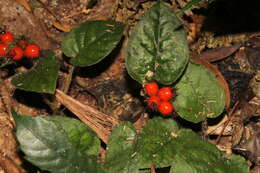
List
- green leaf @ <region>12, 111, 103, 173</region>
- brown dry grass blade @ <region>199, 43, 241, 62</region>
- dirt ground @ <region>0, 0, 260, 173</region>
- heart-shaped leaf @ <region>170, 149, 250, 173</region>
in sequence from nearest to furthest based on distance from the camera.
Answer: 1. green leaf @ <region>12, 111, 103, 173</region>
2. heart-shaped leaf @ <region>170, 149, 250, 173</region>
3. dirt ground @ <region>0, 0, 260, 173</region>
4. brown dry grass blade @ <region>199, 43, 241, 62</region>

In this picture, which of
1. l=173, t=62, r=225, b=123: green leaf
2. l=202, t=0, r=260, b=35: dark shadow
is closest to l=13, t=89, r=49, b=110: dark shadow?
l=173, t=62, r=225, b=123: green leaf

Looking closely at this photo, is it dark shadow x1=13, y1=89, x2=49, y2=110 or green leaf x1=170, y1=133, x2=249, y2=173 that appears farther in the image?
dark shadow x1=13, y1=89, x2=49, y2=110

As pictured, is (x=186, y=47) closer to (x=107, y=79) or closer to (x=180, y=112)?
(x=180, y=112)

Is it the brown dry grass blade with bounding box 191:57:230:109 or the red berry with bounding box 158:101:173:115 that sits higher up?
the brown dry grass blade with bounding box 191:57:230:109

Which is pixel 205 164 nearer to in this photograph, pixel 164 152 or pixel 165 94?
pixel 164 152

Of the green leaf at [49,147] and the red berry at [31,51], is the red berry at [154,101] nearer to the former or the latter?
the green leaf at [49,147]

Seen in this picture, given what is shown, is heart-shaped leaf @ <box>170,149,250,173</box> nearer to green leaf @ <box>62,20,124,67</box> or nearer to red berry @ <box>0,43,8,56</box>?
green leaf @ <box>62,20,124,67</box>

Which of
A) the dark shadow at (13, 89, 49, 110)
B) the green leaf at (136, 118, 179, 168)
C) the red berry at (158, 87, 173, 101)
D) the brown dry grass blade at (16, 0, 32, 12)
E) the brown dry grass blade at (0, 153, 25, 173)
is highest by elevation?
the brown dry grass blade at (16, 0, 32, 12)
